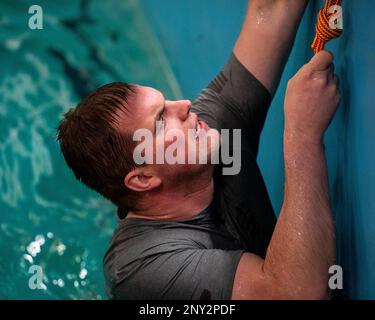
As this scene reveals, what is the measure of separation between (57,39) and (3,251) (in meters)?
0.91

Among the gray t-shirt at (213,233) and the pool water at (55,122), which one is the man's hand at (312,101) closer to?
A: the gray t-shirt at (213,233)

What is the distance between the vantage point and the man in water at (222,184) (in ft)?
3.21

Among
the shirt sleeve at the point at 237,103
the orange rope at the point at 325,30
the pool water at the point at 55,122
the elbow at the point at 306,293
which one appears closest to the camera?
the elbow at the point at 306,293

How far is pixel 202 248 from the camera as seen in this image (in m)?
1.12

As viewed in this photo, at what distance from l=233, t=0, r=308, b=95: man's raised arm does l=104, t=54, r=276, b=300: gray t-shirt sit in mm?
25

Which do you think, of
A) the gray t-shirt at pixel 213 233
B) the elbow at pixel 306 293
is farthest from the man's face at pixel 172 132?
the elbow at pixel 306 293

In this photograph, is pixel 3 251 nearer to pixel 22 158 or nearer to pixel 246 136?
pixel 22 158

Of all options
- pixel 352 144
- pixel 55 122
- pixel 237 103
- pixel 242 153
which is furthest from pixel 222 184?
pixel 55 122

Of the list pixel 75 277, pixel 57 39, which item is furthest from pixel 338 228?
pixel 57 39

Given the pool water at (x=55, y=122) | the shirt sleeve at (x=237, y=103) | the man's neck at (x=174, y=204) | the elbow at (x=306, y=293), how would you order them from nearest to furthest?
the elbow at (x=306, y=293), the man's neck at (x=174, y=204), the shirt sleeve at (x=237, y=103), the pool water at (x=55, y=122)

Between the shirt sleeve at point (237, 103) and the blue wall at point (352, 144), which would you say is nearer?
the blue wall at point (352, 144)

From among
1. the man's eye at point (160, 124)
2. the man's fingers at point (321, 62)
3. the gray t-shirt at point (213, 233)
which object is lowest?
the gray t-shirt at point (213, 233)

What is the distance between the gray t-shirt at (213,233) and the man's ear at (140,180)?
7 centimetres

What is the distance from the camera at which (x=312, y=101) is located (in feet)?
3.30
